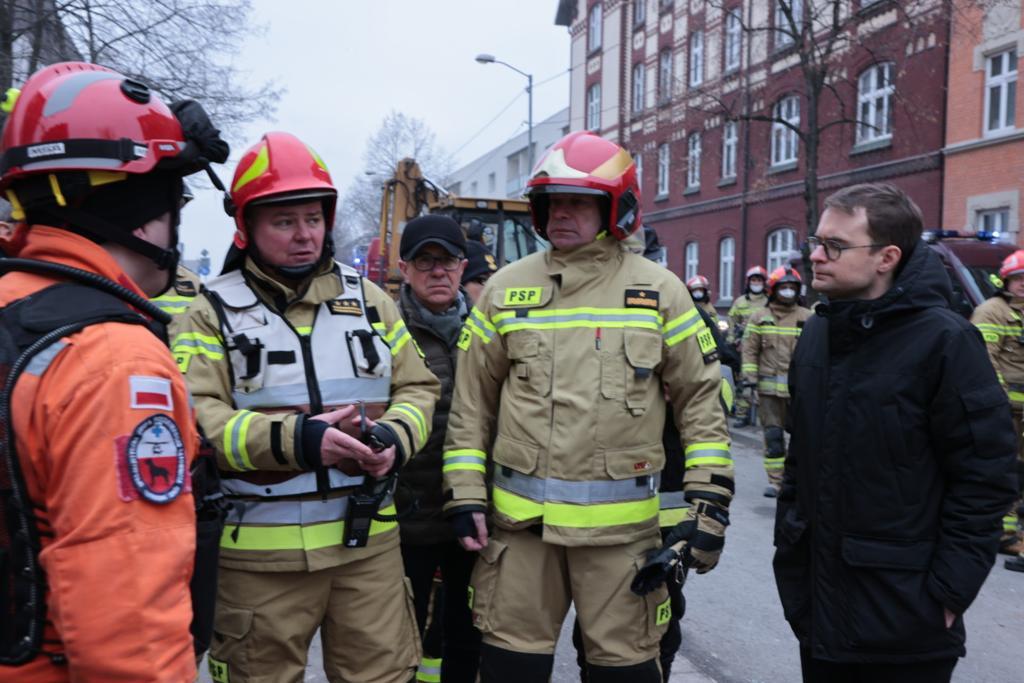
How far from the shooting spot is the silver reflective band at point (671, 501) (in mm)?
3225

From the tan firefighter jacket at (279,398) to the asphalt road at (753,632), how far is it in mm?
1836

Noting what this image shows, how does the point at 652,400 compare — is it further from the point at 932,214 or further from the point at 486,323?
the point at 932,214

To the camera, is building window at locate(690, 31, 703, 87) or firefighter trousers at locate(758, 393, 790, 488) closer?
firefighter trousers at locate(758, 393, 790, 488)

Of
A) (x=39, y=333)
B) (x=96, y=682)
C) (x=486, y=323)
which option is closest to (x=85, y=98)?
(x=39, y=333)

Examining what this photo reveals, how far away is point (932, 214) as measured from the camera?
58.4 feet

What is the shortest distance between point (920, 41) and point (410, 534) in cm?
1811

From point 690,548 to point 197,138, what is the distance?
187 cm

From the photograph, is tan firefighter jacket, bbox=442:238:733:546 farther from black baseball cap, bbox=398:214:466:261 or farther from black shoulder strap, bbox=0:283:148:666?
black shoulder strap, bbox=0:283:148:666

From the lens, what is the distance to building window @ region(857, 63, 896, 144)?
61.6 feet

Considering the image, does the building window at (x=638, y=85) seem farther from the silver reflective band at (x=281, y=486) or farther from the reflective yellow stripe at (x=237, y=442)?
the reflective yellow stripe at (x=237, y=442)

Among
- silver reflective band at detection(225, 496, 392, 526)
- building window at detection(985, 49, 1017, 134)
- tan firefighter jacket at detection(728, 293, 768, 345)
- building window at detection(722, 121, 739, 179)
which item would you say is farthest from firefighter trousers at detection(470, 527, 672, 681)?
building window at detection(722, 121, 739, 179)

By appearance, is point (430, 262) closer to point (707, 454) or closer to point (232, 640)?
point (707, 454)

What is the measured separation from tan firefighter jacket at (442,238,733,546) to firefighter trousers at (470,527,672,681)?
7 centimetres

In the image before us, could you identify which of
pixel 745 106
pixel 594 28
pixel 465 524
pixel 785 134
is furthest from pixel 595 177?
pixel 594 28
